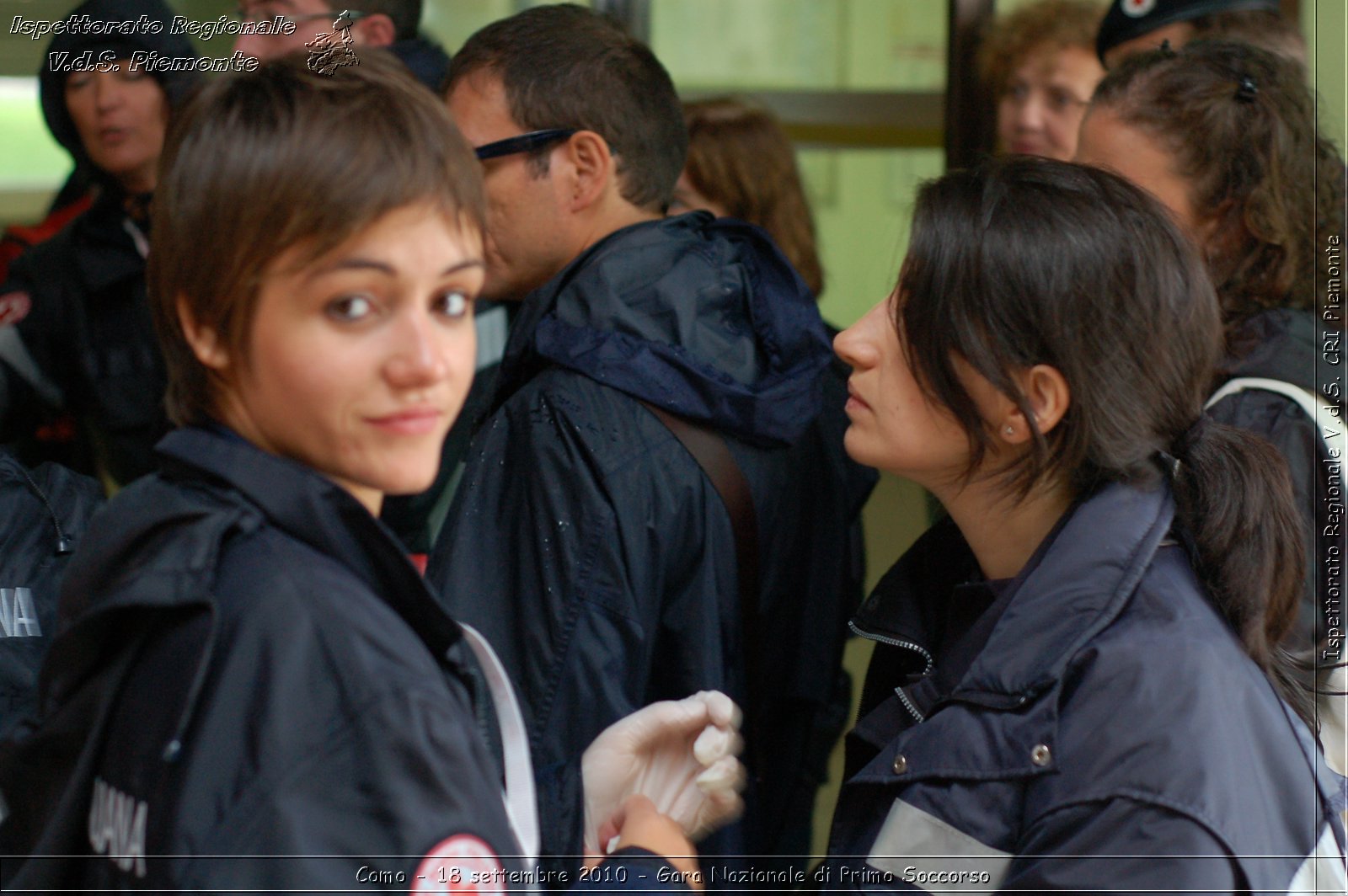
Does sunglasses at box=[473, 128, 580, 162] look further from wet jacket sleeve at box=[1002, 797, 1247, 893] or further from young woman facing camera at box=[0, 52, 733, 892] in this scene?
wet jacket sleeve at box=[1002, 797, 1247, 893]

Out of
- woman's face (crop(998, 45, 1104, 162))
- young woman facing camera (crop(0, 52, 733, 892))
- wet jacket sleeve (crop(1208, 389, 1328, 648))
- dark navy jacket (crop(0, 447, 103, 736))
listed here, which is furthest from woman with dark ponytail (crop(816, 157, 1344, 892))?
woman's face (crop(998, 45, 1104, 162))

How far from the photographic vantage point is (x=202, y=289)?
110cm

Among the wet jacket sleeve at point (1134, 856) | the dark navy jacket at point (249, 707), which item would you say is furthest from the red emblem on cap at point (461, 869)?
the wet jacket sleeve at point (1134, 856)

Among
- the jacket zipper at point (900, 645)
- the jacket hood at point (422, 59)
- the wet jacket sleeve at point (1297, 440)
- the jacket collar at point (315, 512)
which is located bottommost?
the jacket zipper at point (900, 645)

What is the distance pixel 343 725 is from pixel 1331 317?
1.89m

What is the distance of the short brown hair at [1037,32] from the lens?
3.49m

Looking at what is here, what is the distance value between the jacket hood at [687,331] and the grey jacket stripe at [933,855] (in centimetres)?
78

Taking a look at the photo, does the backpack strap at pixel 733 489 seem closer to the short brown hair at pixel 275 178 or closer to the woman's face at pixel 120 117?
the short brown hair at pixel 275 178

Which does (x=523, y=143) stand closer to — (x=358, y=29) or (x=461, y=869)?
(x=358, y=29)

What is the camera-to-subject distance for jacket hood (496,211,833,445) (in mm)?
1956

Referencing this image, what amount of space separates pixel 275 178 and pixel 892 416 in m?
0.87

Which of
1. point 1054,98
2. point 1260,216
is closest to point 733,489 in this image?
point 1260,216

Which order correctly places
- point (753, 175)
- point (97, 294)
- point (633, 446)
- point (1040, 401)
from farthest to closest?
point (753, 175), point (97, 294), point (633, 446), point (1040, 401)

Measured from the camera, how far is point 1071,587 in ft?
4.58
